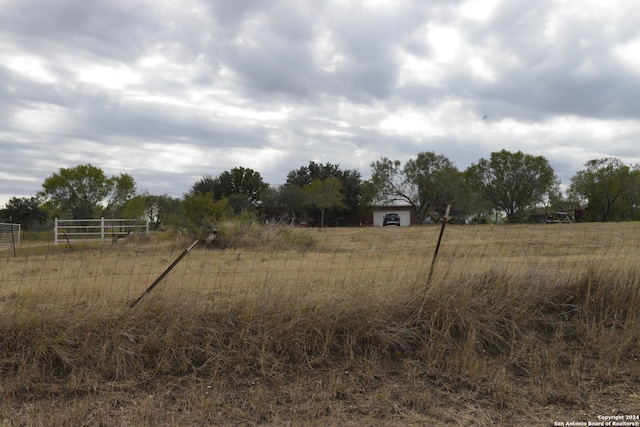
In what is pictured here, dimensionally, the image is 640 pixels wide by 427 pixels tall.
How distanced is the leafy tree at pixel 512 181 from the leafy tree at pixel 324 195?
1594cm

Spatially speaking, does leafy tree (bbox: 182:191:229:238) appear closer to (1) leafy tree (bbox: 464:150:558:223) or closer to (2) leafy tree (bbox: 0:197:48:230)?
(2) leafy tree (bbox: 0:197:48:230)

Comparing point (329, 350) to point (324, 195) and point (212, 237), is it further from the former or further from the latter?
point (324, 195)

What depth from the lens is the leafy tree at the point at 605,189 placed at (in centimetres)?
6606

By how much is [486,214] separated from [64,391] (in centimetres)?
6501

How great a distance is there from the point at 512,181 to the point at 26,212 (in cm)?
5140

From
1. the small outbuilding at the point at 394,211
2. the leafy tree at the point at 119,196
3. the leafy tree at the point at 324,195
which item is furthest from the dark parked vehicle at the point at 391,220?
the leafy tree at the point at 119,196

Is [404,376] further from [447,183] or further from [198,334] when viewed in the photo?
[447,183]

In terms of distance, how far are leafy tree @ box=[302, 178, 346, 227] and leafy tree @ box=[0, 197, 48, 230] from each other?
2645cm

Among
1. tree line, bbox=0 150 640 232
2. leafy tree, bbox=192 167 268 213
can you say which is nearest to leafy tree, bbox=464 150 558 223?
tree line, bbox=0 150 640 232

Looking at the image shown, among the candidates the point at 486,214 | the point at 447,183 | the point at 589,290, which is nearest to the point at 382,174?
the point at 447,183

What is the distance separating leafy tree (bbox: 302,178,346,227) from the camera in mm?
60031

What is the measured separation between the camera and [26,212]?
48.6 m

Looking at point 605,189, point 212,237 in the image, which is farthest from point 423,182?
point 212,237

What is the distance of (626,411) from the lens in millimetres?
4746
